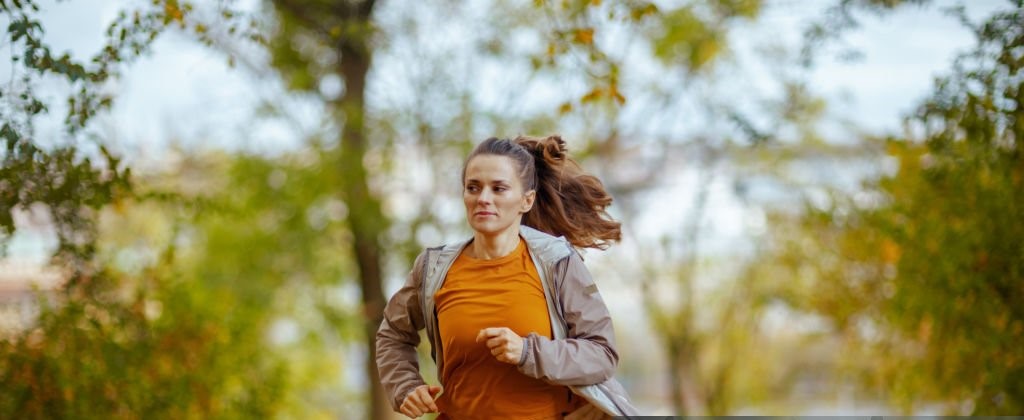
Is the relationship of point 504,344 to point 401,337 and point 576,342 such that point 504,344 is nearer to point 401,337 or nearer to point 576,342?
point 576,342

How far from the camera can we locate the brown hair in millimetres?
3359

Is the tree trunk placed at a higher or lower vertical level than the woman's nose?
higher

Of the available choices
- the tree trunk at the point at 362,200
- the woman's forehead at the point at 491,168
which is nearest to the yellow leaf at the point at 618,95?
the woman's forehead at the point at 491,168

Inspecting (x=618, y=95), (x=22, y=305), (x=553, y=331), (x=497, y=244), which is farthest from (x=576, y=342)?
(x=22, y=305)

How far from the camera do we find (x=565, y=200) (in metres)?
3.45

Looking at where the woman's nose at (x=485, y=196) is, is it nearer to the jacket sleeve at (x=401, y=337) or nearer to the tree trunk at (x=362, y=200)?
the jacket sleeve at (x=401, y=337)

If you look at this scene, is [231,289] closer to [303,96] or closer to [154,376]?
[303,96]

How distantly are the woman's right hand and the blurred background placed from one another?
183cm

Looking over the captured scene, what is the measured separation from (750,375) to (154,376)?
973 centimetres

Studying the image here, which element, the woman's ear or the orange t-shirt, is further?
the woman's ear

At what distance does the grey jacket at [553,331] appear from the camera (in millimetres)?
2848

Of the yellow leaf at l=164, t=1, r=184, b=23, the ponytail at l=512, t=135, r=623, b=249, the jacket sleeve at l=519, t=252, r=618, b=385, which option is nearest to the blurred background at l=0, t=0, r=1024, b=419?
the yellow leaf at l=164, t=1, r=184, b=23

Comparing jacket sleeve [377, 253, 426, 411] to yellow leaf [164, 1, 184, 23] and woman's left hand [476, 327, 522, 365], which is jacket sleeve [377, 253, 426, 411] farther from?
yellow leaf [164, 1, 184, 23]

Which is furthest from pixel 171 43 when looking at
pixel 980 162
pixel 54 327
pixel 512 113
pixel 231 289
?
pixel 980 162
